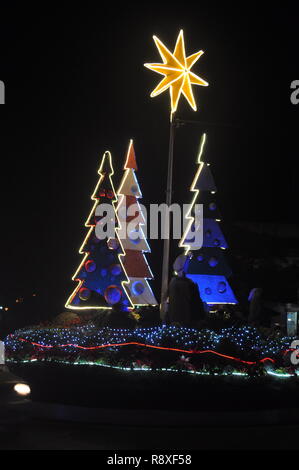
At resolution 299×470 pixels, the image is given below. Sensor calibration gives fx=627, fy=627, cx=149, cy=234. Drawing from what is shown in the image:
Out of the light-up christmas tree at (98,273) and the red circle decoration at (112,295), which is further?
the light-up christmas tree at (98,273)

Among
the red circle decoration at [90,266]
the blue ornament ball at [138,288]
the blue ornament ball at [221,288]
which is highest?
the red circle decoration at [90,266]

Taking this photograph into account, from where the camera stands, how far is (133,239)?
2262 centimetres

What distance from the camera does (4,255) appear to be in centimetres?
3850

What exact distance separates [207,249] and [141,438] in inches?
506

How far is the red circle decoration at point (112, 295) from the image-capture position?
20.7 metres

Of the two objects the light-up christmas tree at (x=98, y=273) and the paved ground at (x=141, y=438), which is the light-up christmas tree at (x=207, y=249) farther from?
the paved ground at (x=141, y=438)

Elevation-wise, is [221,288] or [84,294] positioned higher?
[221,288]

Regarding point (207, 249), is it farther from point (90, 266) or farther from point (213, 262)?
point (90, 266)

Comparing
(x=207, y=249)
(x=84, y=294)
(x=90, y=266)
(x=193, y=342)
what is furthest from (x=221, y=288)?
(x=193, y=342)

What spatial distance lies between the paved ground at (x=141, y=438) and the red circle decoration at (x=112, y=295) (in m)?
10.5

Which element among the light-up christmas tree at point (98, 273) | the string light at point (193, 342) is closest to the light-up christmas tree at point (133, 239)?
the light-up christmas tree at point (98, 273)

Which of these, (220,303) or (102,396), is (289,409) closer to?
(102,396)
